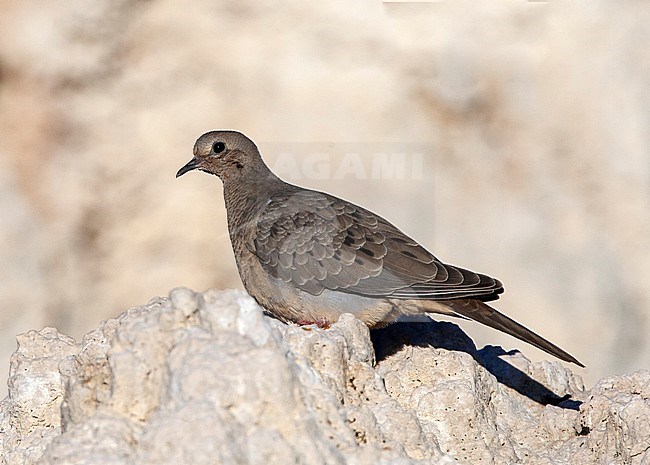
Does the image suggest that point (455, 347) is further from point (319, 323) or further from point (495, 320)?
point (319, 323)

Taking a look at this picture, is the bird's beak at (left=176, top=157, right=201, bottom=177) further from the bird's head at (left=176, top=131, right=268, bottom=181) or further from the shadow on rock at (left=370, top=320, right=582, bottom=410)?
the shadow on rock at (left=370, top=320, right=582, bottom=410)

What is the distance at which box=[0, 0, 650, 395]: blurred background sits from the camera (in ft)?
31.0

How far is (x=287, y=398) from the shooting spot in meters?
3.45

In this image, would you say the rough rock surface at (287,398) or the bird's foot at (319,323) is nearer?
the rough rock surface at (287,398)

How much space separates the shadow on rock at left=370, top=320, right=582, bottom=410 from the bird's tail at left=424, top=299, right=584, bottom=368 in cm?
11

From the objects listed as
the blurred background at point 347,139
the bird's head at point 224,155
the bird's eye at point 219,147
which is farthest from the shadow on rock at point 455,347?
the blurred background at point 347,139

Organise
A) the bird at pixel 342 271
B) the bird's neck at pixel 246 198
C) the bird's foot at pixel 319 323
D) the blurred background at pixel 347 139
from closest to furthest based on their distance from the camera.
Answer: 1. the bird at pixel 342 271
2. the bird's foot at pixel 319 323
3. the bird's neck at pixel 246 198
4. the blurred background at pixel 347 139

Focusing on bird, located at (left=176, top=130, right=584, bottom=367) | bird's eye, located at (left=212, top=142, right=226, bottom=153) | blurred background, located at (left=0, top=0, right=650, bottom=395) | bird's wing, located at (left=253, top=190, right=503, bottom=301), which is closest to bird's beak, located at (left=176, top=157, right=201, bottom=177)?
bird's eye, located at (left=212, top=142, right=226, bottom=153)

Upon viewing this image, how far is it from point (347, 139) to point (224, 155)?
302 centimetres

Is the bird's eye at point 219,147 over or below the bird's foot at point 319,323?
over

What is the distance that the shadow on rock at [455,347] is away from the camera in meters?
5.61

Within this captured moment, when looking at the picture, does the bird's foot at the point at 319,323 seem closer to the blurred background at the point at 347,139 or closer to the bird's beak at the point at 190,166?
the bird's beak at the point at 190,166

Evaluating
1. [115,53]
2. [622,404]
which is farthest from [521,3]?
[622,404]

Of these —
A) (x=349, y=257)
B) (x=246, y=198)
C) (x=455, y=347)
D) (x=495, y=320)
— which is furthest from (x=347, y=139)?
(x=455, y=347)
